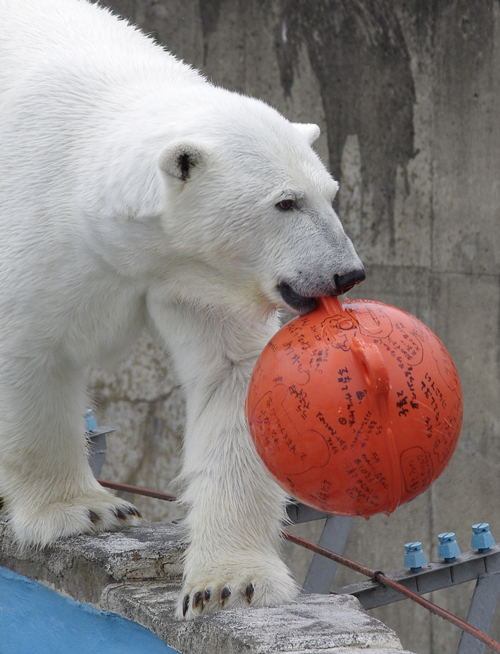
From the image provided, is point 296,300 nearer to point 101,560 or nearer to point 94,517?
point 101,560

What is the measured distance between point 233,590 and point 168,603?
0.16m

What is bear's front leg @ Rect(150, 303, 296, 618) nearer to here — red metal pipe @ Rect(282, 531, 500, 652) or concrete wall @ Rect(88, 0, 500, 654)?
red metal pipe @ Rect(282, 531, 500, 652)

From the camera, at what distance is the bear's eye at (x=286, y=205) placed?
1595 millimetres

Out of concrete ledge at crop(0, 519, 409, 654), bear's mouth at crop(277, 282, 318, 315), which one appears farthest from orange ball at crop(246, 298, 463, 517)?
concrete ledge at crop(0, 519, 409, 654)

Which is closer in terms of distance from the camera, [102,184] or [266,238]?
[266,238]

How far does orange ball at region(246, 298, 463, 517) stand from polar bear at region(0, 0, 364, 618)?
15 centimetres

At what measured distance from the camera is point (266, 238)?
162 centimetres

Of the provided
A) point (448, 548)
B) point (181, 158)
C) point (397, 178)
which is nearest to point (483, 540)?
point (448, 548)

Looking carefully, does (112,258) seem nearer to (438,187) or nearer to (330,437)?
(330,437)

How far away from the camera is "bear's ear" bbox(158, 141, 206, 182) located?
62.4 inches

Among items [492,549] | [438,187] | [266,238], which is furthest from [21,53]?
[438,187]

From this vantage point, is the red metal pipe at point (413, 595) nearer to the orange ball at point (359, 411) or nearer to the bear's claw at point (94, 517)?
the orange ball at point (359, 411)

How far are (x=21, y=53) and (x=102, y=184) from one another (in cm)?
60

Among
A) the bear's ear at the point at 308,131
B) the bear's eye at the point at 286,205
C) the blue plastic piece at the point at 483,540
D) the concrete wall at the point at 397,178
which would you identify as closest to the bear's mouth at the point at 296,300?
the bear's eye at the point at 286,205
